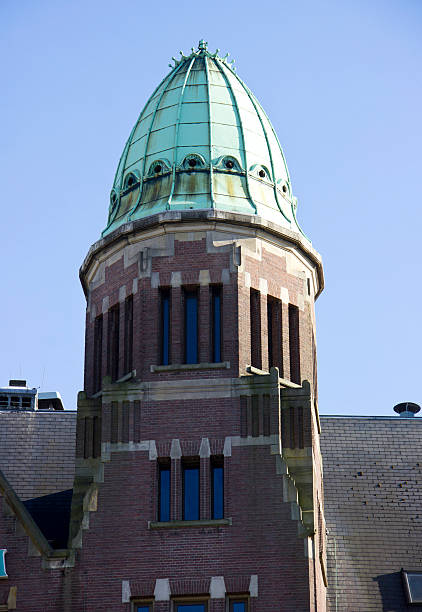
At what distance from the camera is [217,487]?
139 ft

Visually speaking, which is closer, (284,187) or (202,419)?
(202,419)

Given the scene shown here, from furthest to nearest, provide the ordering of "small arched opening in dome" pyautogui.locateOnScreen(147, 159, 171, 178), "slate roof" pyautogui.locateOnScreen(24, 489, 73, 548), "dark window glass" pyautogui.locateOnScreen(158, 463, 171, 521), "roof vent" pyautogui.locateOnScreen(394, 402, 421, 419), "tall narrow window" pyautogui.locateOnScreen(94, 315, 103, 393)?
"roof vent" pyautogui.locateOnScreen(394, 402, 421, 419) < "small arched opening in dome" pyautogui.locateOnScreen(147, 159, 171, 178) < "tall narrow window" pyautogui.locateOnScreen(94, 315, 103, 393) < "slate roof" pyautogui.locateOnScreen(24, 489, 73, 548) < "dark window glass" pyautogui.locateOnScreen(158, 463, 171, 521)

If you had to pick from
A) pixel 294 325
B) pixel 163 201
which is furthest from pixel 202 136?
pixel 294 325

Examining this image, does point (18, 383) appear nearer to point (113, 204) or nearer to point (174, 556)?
point (113, 204)

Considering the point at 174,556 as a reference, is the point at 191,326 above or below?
above

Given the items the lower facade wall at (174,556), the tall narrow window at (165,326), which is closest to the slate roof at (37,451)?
the lower facade wall at (174,556)

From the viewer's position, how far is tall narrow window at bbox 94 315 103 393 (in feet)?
153

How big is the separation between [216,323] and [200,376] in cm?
203

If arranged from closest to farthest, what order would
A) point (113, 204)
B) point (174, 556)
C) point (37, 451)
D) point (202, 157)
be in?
point (174, 556)
point (202, 157)
point (113, 204)
point (37, 451)

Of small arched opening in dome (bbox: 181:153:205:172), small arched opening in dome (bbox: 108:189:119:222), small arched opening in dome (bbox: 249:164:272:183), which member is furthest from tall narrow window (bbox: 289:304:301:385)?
small arched opening in dome (bbox: 108:189:119:222)

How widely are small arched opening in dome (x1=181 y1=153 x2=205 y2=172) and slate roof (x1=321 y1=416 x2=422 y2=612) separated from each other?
11.2m

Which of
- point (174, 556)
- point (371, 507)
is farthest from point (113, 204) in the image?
point (371, 507)

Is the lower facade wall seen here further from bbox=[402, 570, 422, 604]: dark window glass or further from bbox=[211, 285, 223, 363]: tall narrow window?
bbox=[402, 570, 422, 604]: dark window glass

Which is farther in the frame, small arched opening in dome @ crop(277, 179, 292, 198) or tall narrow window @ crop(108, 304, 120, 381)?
small arched opening in dome @ crop(277, 179, 292, 198)
